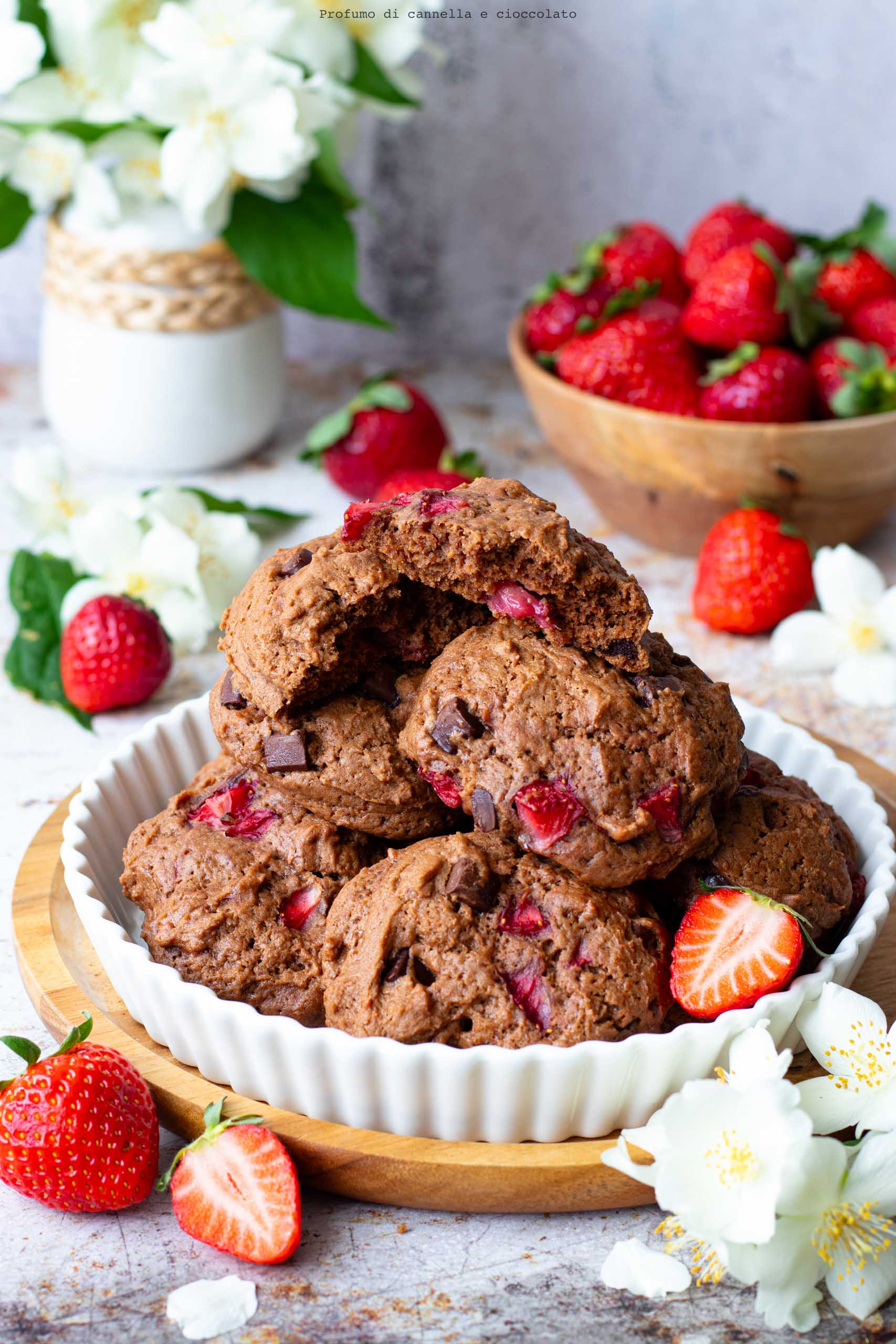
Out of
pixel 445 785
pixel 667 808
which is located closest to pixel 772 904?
pixel 667 808

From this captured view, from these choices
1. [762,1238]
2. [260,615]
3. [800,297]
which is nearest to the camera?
[762,1238]

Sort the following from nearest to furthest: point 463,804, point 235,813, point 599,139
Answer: point 463,804 → point 235,813 → point 599,139

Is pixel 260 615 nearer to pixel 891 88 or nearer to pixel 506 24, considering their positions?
pixel 506 24

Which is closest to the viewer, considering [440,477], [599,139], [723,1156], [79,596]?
[723,1156]

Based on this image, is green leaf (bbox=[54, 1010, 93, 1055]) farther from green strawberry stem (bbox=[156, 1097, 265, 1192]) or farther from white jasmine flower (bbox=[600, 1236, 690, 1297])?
white jasmine flower (bbox=[600, 1236, 690, 1297])

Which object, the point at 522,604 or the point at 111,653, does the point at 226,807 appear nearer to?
the point at 522,604

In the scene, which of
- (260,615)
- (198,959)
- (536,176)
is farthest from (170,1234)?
(536,176)

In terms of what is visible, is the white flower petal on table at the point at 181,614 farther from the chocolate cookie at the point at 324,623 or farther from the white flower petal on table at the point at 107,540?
the chocolate cookie at the point at 324,623
